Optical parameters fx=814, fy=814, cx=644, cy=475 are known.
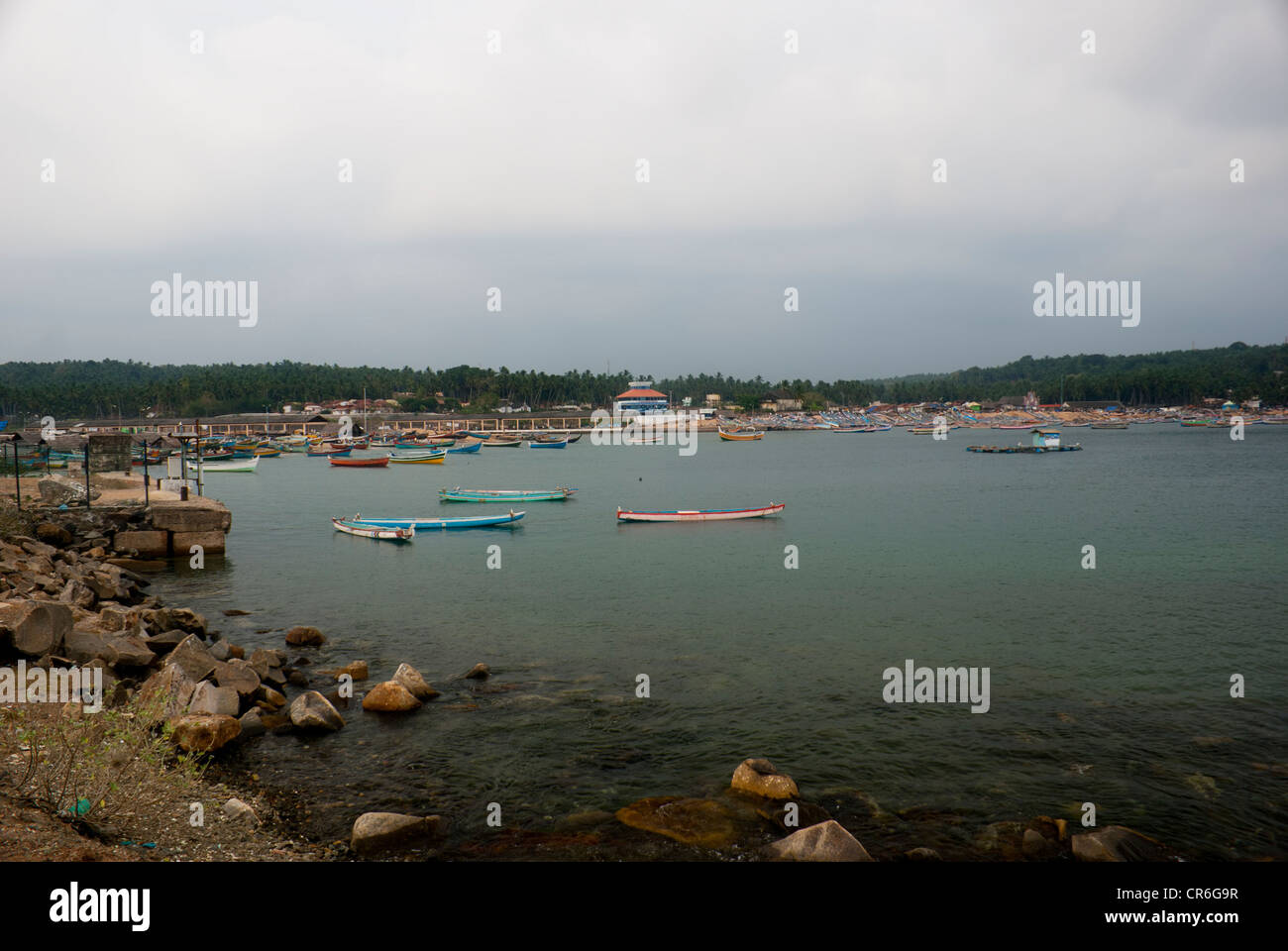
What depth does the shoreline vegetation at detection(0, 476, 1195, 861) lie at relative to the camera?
309 inches

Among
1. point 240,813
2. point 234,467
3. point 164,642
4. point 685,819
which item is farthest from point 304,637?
point 234,467

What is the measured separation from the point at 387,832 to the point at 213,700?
4698 mm

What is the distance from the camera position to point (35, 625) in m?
11.3

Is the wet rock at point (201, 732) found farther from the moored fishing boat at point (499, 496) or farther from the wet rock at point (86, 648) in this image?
the moored fishing boat at point (499, 496)

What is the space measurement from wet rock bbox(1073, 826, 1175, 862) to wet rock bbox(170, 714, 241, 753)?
37.1 ft

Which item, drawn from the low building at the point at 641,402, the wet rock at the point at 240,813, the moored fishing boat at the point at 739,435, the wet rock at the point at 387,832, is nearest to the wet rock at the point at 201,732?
the wet rock at the point at 240,813

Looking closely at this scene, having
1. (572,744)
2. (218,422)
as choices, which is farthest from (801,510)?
(218,422)

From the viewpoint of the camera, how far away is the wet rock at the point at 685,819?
9.91m

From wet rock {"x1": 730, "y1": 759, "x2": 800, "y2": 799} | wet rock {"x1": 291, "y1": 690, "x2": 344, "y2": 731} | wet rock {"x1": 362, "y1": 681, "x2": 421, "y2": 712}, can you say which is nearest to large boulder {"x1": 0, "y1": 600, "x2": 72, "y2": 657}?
wet rock {"x1": 291, "y1": 690, "x2": 344, "y2": 731}

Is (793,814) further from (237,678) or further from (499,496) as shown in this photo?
(499,496)

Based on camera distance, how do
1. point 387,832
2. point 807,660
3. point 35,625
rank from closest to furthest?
point 387,832
point 35,625
point 807,660

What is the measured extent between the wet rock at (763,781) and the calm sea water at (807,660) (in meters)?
0.44

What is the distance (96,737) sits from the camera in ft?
31.4

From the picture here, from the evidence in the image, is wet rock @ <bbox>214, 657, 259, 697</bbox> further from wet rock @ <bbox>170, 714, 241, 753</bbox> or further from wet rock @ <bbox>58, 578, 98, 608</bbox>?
wet rock @ <bbox>58, 578, 98, 608</bbox>
